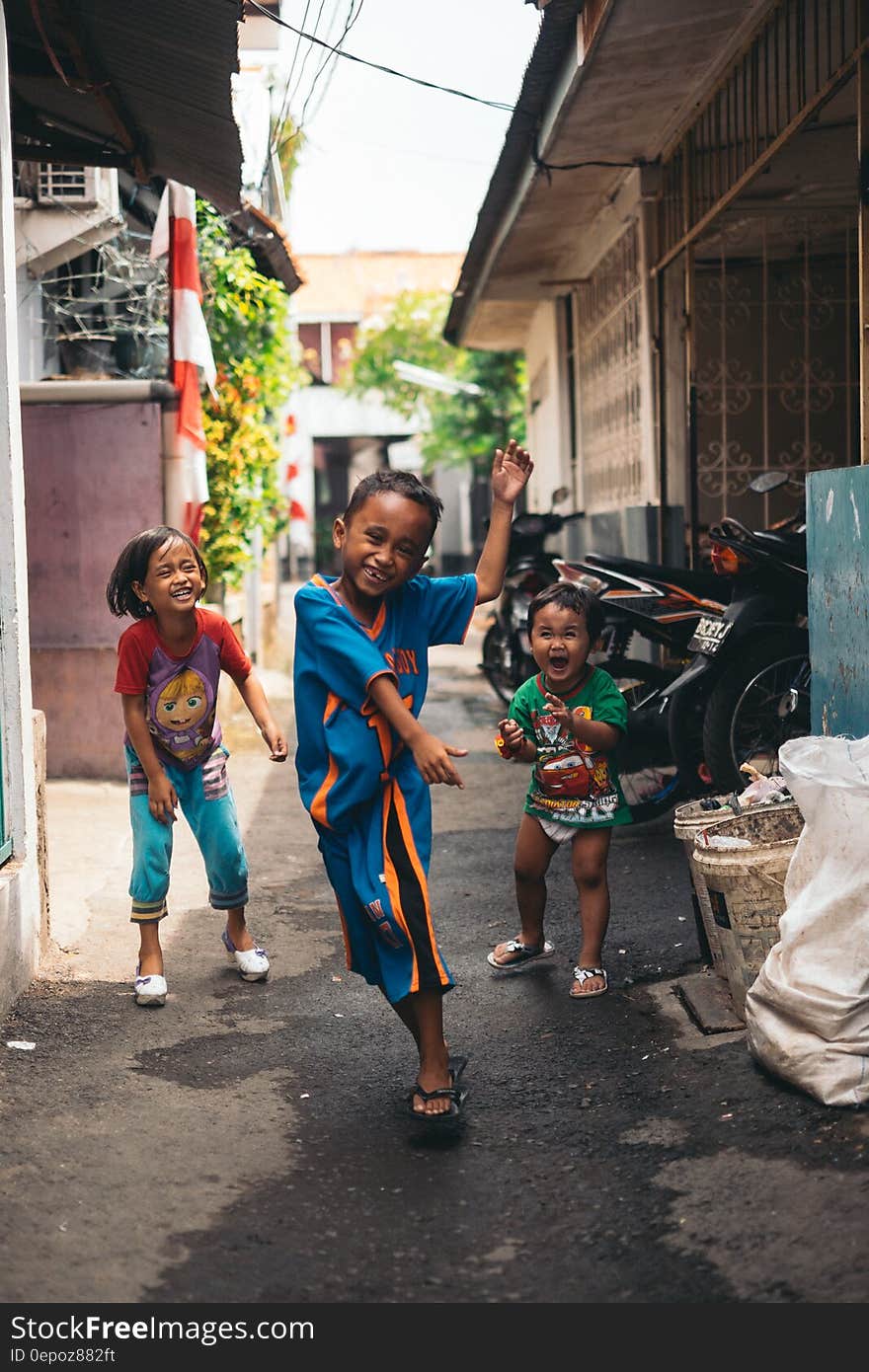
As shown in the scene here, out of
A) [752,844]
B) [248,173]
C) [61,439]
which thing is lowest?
[752,844]

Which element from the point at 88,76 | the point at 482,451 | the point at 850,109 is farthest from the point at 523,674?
the point at 482,451

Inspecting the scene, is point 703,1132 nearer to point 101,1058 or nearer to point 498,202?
point 101,1058

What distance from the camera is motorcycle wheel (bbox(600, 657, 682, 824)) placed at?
244 inches

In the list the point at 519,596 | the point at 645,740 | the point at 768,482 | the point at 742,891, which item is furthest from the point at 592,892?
the point at 519,596

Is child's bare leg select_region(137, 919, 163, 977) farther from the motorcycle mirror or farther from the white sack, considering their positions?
the motorcycle mirror

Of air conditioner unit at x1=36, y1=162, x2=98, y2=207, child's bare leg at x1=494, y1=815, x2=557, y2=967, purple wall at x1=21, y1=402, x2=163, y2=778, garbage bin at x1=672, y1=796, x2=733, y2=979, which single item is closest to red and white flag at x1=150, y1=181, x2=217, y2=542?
purple wall at x1=21, y1=402, x2=163, y2=778

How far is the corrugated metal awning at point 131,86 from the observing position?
4992mm

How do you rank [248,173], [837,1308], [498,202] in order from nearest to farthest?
1. [837,1308]
2. [498,202]
3. [248,173]

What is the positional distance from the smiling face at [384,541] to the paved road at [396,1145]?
1.32 metres

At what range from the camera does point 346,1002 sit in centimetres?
442

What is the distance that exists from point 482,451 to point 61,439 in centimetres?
1508

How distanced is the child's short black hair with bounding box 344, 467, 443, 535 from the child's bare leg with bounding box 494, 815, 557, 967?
1431mm

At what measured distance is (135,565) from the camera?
14.2 feet

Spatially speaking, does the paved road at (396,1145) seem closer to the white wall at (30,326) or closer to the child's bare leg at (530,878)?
the child's bare leg at (530,878)
